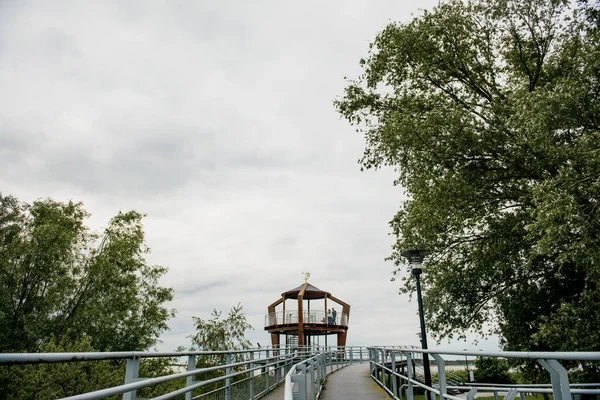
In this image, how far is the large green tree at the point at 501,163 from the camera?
11836 millimetres

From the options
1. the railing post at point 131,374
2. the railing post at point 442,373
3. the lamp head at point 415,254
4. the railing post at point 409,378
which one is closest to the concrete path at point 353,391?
the railing post at point 409,378

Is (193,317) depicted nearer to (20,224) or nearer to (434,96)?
(20,224)

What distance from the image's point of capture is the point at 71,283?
3120 centimetres

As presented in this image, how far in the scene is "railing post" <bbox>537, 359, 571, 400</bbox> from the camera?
309 cm

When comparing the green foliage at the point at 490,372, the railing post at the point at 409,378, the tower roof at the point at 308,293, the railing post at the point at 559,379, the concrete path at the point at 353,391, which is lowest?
the green foliage at the point at 490,372

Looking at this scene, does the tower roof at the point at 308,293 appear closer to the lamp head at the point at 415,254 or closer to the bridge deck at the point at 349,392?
the bridge deck at the point at 349,392

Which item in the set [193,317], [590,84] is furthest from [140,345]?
[590,84]

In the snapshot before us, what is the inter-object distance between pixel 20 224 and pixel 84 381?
→ 14.1 m

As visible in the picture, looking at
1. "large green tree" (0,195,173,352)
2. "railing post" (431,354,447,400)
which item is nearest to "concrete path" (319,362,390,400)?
"railing post" (431,354,447,400)

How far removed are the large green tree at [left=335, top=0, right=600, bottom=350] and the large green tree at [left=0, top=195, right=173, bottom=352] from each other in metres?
21.2

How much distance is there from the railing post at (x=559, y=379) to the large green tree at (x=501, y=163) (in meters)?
8.55

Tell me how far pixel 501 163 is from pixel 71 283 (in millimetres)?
27906

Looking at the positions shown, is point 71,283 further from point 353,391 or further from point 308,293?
point 353,391

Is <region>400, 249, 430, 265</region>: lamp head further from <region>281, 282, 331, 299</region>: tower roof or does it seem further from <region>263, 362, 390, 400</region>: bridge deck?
<region>281, 282, 331, 299</region>: tower roof
